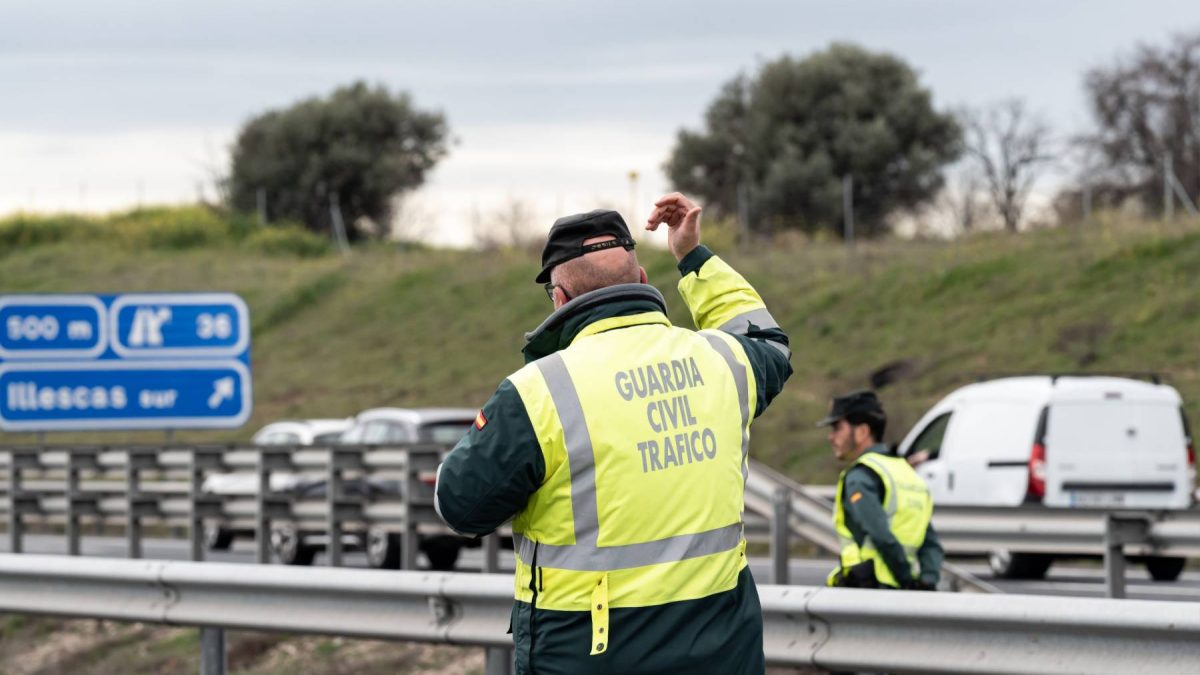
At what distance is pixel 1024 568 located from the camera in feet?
56.5

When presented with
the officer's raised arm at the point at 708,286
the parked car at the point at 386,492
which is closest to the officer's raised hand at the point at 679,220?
the officer's raised arm at the point at 708,286

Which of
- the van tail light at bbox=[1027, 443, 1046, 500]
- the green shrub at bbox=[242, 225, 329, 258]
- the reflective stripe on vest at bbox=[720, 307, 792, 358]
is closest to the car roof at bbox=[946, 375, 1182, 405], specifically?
the van tail light at bbox=[1027, 443, 1046, 500]

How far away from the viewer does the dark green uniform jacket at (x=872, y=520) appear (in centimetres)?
753

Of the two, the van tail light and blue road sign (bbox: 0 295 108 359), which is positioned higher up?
blue road sign (bbox: 0 295 108 359)

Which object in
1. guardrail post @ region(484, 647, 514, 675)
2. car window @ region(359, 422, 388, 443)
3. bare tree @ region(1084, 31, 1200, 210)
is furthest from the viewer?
bare tree @ region(1084, 31, 1200, 210)

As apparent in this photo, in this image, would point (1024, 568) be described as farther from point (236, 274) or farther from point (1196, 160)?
point (236, 274)

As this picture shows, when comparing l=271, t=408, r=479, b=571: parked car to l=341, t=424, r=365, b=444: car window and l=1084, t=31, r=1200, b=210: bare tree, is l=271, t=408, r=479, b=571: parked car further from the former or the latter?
l=1084, t=31, r=1200, b=210: bare tree

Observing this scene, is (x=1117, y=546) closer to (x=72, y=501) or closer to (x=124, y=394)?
(x=124, y=394)

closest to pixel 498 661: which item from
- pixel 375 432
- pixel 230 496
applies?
pixel 230 496

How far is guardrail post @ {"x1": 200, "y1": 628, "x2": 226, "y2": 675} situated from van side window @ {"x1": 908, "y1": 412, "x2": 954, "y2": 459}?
11743 millimetres

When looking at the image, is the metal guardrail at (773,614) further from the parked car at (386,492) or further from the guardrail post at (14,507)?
the guardrail post at (14,507)

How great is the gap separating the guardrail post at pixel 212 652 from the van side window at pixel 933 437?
1174cm

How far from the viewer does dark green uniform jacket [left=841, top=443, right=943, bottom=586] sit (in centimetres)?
753

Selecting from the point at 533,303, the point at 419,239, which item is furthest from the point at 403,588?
the point at 419,239
